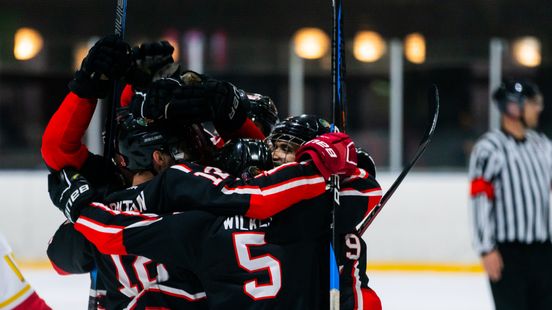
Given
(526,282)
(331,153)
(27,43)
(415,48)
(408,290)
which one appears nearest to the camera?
(331,153)

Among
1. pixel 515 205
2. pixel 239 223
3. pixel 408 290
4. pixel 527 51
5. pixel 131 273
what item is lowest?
pixel 408 290

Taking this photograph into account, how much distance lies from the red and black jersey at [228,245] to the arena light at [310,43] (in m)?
4.10

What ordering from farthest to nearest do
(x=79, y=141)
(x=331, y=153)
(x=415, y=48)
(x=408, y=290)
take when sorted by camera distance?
(x=415, y=48) → (x=408, y=290) → (x=79, y=141) → (x=331, y=153)

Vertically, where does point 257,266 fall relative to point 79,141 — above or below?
below

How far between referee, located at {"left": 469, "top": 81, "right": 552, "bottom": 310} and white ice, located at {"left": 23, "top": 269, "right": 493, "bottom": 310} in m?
1.13

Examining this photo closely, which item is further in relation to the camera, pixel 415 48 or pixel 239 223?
pixel 415 48

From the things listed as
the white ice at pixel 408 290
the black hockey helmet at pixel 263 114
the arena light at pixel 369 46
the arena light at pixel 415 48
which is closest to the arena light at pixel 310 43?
the arena light at pixel 369 46

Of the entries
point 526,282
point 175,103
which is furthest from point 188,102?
point 526,282

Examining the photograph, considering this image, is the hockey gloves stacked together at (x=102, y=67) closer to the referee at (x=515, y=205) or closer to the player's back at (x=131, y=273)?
the player's back at (x=131, y=273)

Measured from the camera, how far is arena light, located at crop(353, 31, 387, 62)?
19.2 ft

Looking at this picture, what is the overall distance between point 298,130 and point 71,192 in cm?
47

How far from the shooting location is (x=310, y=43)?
584cm

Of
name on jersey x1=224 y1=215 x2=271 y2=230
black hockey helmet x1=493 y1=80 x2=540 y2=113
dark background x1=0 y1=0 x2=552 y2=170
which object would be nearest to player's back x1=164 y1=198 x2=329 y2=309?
name on jersey x1=224 y1=215 x2=271 y2=230

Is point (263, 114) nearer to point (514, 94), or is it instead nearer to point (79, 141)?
point (79, 141)
